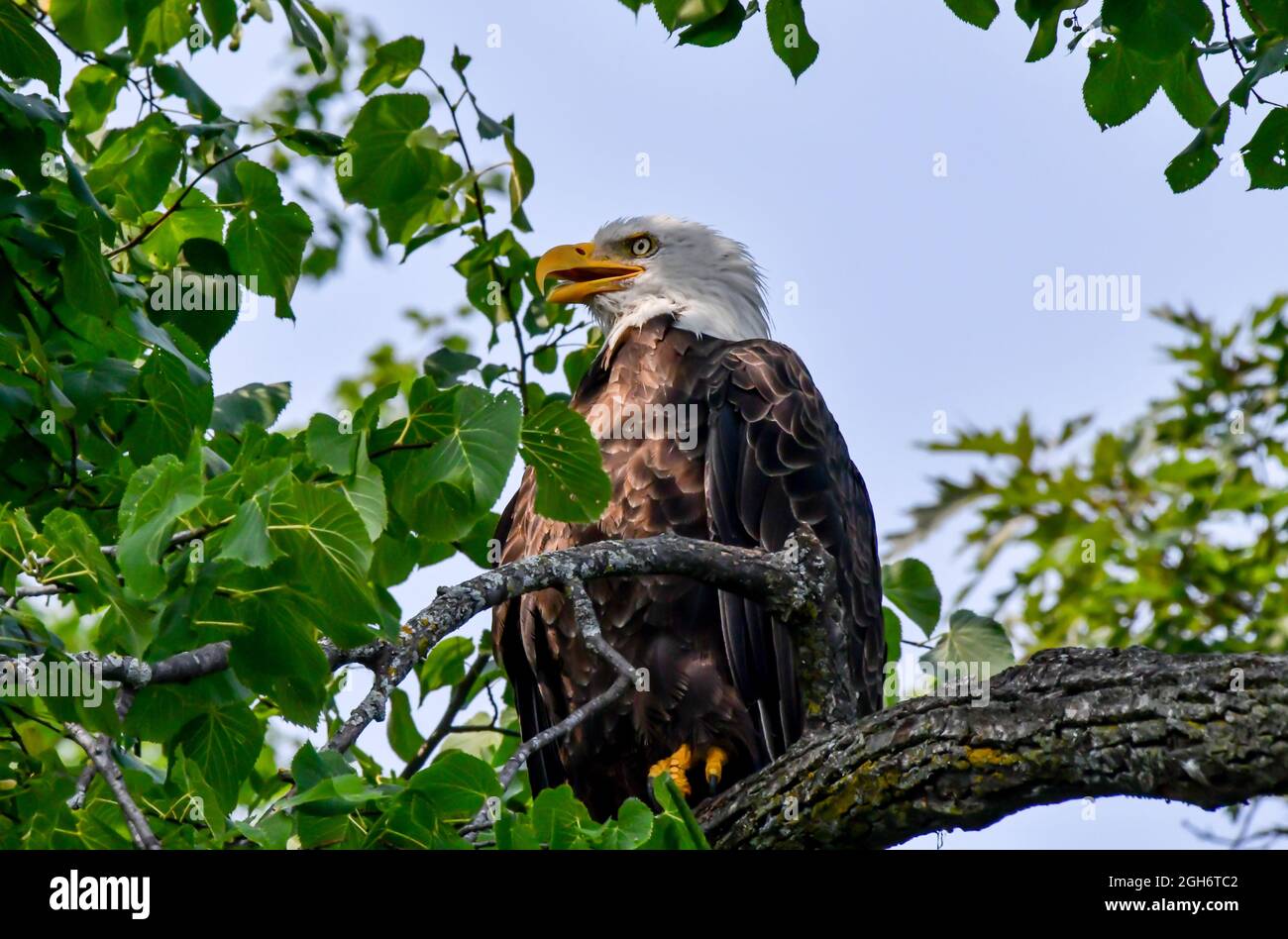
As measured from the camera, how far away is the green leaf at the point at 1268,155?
2.62 meters

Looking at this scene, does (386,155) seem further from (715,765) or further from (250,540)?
(250,540)

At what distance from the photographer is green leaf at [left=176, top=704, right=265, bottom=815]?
2502 mm

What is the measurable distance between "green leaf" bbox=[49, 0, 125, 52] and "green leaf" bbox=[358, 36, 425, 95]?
825 mm

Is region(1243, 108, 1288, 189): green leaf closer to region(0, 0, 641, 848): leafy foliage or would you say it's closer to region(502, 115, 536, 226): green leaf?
region(0, 0, 641, 848): leafy foliage

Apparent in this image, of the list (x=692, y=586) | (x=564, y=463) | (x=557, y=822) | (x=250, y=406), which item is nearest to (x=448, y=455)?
(x=564, y=463)

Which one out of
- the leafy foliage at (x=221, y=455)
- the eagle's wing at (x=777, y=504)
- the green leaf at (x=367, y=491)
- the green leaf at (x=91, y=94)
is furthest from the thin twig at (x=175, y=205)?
the eagle's wing at (x=777, y=504)

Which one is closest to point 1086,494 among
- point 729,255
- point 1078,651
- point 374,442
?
point 729,255

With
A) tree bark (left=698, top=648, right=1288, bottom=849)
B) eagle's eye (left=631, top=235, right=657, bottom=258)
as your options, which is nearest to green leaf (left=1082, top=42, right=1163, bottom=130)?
tree bark (left=698, top=648, right=1288, bottom=849)

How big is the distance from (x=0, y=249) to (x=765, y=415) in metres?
2.20

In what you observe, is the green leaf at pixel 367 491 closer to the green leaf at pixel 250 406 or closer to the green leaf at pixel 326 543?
the green leaf at pixel 326 543

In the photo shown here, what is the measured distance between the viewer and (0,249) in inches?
112

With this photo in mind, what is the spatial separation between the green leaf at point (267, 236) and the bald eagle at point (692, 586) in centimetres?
127

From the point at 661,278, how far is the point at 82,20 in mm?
2467
